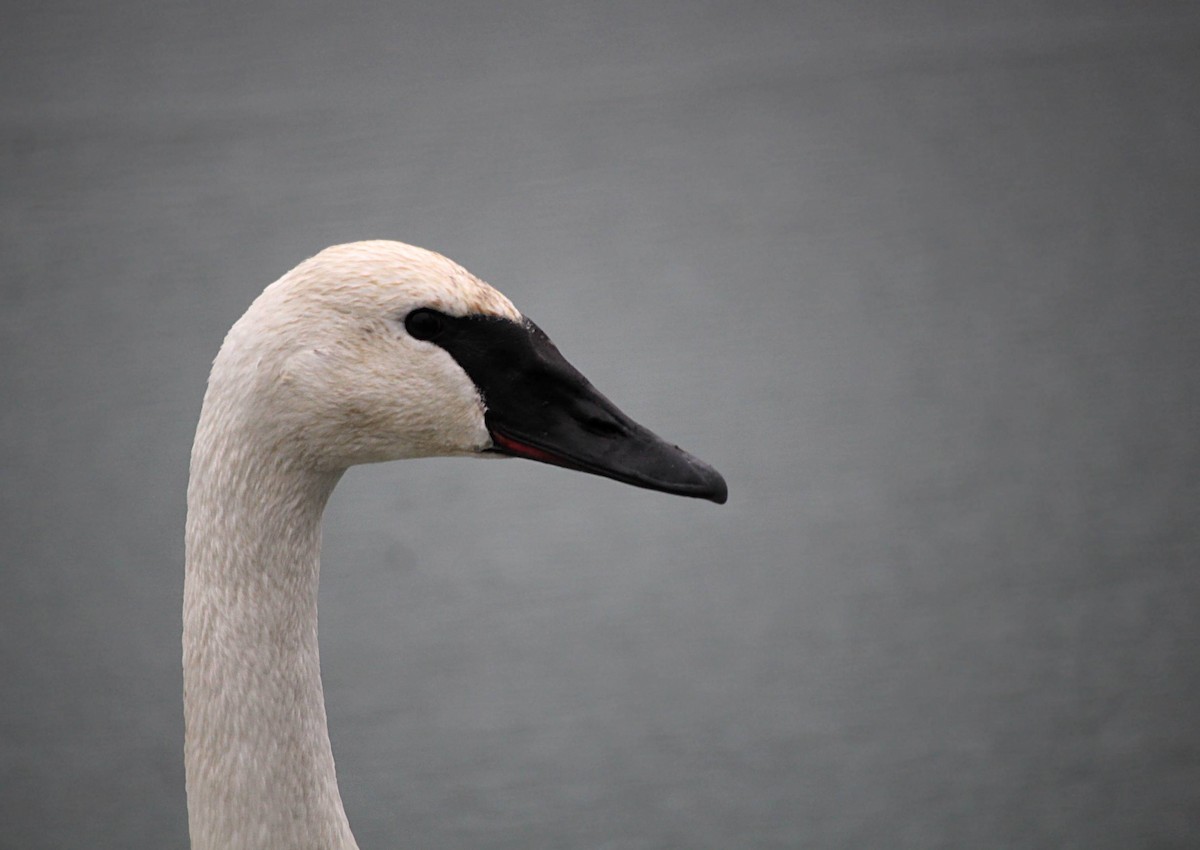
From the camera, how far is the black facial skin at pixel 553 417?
932 mm

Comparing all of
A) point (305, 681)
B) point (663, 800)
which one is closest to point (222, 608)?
point (305, 681)

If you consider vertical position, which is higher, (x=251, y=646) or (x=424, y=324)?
(x=424, y=324)

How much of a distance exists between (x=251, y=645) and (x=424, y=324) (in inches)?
9.8

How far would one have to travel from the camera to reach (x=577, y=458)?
0.96 meters

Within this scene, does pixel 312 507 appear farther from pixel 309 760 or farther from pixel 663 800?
pixel 663 800

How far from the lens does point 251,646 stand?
927 millimetres

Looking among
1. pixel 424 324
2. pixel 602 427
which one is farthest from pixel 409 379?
pixel 602 427

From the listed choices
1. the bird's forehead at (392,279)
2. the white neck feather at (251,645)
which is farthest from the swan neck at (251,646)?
the bird's forehead at (392,279)

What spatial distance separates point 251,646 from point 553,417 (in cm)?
26

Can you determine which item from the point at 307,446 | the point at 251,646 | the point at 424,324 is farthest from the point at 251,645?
the point at 424,324

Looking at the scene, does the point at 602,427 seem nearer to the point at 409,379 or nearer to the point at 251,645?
the point at 409,379

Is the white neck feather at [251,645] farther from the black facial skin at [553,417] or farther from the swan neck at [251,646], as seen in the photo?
the black facial skin at [553,417]

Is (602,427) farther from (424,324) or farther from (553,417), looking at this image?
(424,324)

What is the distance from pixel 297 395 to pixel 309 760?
261mm
